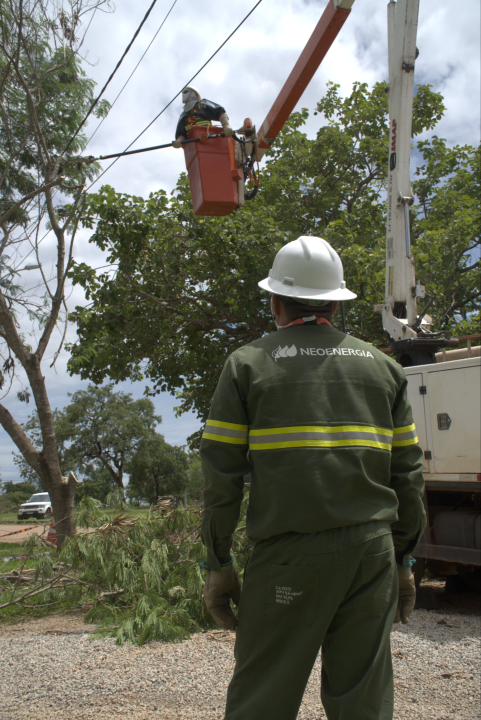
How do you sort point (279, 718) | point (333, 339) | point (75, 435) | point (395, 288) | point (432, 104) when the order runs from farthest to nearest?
1. point (75, 435)
2. point (432, 104)
3. point (395, 288)
4. point (333, 339)
5. point (279, 718)

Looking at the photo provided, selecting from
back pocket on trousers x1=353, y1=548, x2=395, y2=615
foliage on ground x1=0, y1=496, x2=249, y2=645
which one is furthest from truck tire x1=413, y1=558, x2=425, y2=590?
back pocket on trousers x1=353, y1=548, x2=395, y2=615

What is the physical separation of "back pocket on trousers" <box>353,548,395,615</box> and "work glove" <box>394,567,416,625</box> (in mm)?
284

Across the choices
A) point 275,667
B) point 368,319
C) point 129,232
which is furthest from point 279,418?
point 368,319

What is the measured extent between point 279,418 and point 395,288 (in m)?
5.85

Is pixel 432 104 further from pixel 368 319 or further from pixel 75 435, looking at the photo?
pixel 75 435

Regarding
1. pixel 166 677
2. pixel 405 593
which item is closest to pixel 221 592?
pixel 405 593

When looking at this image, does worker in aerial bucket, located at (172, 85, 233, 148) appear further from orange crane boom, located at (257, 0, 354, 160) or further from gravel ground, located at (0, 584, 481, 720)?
gravel ground, located at (0, 584, 481, 720)

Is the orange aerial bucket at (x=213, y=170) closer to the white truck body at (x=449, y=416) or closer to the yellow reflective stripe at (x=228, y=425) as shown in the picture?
the white truck body at (x=449, y=416)

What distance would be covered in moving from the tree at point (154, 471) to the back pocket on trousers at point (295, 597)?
4976 centimetres

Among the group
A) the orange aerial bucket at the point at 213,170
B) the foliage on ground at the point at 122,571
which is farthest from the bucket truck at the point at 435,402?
the orange aerial bucket at the point at 213,170

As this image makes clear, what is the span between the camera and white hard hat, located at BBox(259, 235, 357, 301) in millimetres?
2080

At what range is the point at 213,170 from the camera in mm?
6309

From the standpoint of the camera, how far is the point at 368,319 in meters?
12.4

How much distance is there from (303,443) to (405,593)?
819 mm
